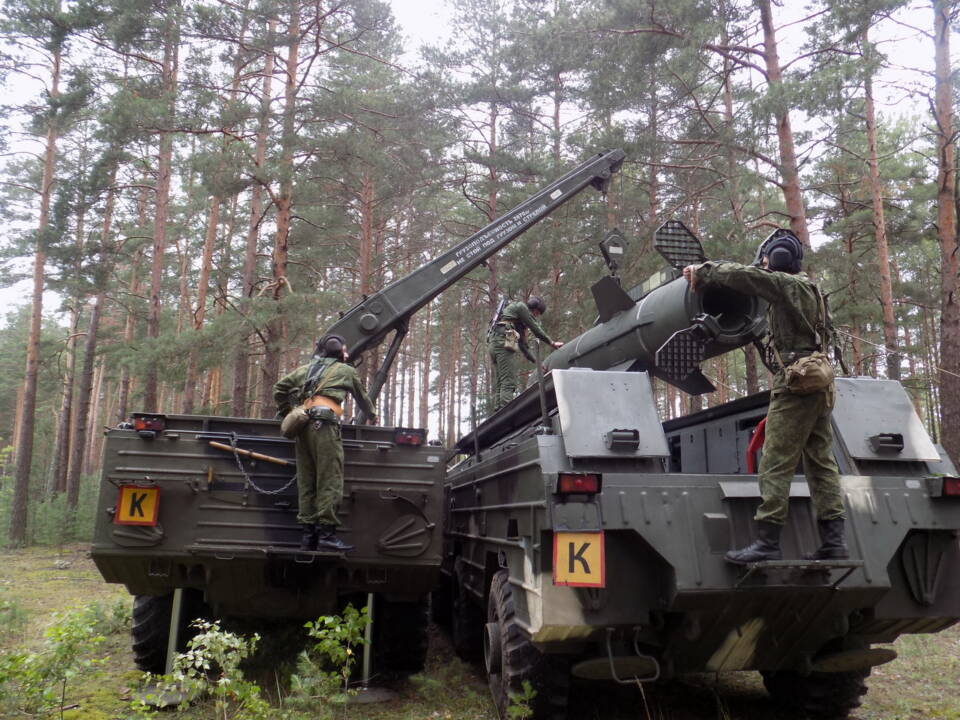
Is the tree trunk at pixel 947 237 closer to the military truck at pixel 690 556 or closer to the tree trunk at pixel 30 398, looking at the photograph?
the military truck at pixel 690 556

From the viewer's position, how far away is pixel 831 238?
59.7 feet

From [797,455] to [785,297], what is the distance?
0.79 m

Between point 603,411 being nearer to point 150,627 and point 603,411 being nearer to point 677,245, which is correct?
point 677,245

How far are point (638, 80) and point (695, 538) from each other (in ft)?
30.3

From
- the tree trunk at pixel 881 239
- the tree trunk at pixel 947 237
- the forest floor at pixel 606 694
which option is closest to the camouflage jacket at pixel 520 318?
the forest floor at pixel 606 694

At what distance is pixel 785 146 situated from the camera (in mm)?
10336

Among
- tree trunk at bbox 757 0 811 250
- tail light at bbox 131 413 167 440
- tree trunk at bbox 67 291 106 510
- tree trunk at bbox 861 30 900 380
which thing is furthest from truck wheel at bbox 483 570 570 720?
tree trunk at bbox 67 291 106 510

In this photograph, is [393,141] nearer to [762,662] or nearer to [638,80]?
[638,80]

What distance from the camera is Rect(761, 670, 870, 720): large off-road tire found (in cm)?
433

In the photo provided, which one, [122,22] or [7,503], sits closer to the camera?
[122,22]

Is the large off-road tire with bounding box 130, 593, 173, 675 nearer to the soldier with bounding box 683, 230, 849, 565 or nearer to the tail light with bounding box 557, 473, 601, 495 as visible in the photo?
the tail light with bounding box 557, 473, 601, 495

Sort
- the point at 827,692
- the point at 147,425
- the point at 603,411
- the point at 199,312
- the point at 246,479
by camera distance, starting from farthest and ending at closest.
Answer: the point at 199,312
the point at 246,479
the point at 147,425
the point at 827,692
the point at 603,411

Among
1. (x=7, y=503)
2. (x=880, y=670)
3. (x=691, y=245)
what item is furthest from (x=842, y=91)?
(x=7, y=503)

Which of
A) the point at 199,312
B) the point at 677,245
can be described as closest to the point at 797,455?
the point at 677,245
